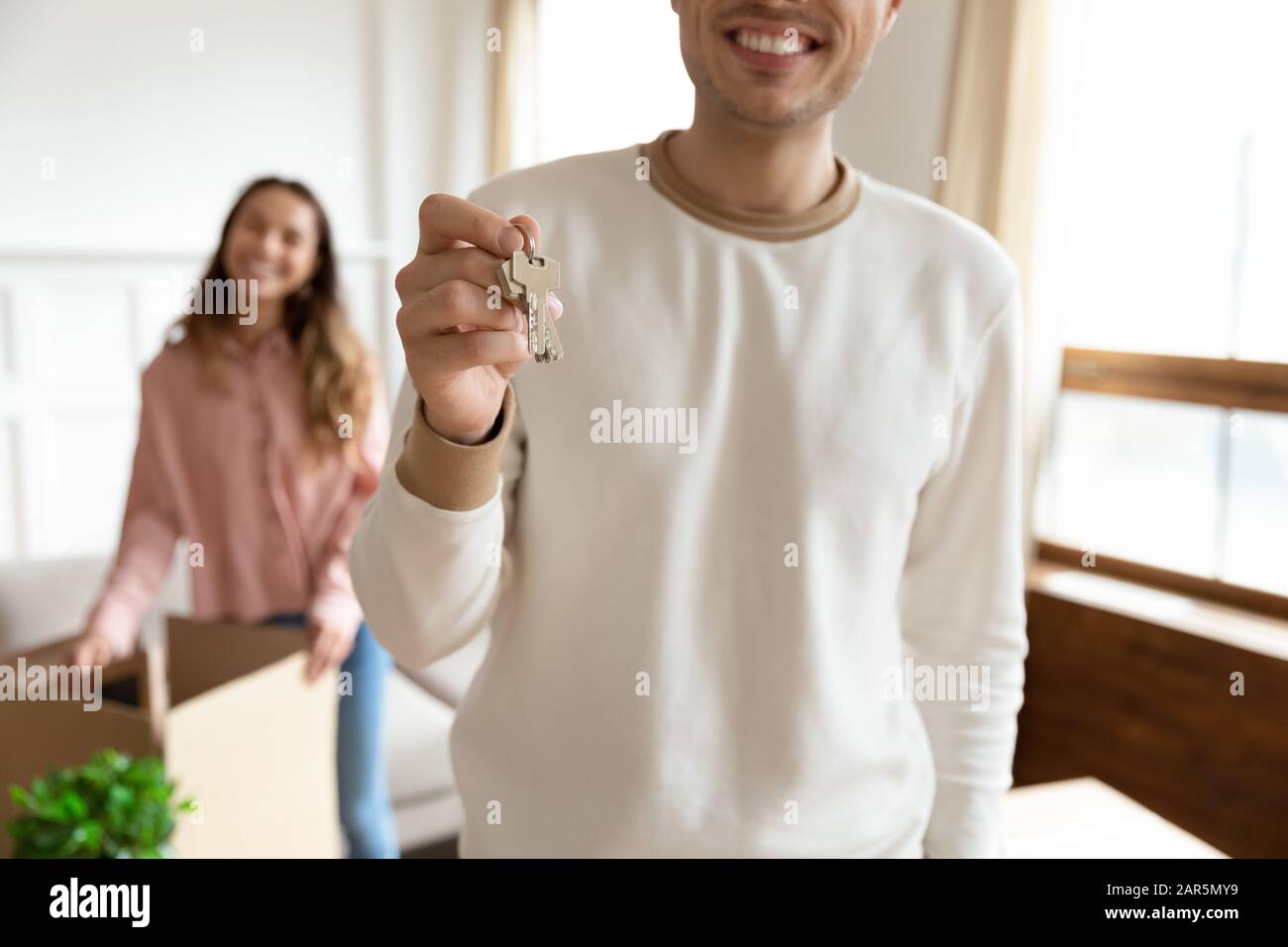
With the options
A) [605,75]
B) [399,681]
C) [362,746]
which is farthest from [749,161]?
[605,75]

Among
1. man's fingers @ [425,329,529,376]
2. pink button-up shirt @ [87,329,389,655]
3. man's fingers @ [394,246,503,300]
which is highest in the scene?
man's fingers @ [394,246,503,300]

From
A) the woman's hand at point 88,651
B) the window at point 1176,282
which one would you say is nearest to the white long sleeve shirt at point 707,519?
the woman's hand at point 88,651

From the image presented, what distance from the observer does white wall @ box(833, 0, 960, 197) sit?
5.83 feet

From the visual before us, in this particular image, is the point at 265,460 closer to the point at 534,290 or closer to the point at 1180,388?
the point at 534,290

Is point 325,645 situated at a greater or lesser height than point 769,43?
lesser

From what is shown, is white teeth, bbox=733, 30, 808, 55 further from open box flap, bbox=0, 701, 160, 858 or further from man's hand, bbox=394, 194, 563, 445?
open box flap, bbox=0, 701, 160, 858

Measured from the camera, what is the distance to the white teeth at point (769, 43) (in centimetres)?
62

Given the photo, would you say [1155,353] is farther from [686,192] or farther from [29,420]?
[29,420]

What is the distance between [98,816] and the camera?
84cm

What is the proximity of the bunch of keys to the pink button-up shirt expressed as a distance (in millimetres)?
1092

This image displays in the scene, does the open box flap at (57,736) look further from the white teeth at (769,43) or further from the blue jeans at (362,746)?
the white teeth at (769,43)

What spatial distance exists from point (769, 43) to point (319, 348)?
1049 mm

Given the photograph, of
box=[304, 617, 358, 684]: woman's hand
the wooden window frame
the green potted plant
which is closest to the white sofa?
box=[304, 617, 358, 684]: woman's hand

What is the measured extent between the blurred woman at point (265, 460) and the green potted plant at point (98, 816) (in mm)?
580
